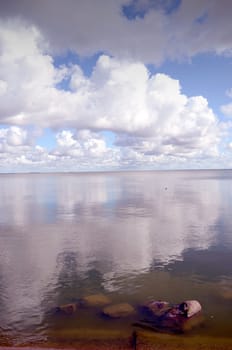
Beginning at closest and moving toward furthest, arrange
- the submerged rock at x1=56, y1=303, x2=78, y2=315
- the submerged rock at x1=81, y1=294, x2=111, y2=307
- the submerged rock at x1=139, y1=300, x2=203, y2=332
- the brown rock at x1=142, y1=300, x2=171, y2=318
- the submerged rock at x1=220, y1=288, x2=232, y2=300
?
the submerged rock at x1=139, y1=300, x2=203, y2=332, the brown rock at x1=142, y1=300, x2=171, y2=318, the submerged rock at x1=56, y1=303, x2=78, y2=315, the submerged rock at x1=81, y1=294, x2=111, y2=307, the submerged rock at x1=220, y1=288, x2=232, y2=300

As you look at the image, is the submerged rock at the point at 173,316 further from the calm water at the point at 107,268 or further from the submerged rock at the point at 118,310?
the submerged rock at the point at 118,310

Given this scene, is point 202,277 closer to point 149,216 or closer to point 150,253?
point 150,253

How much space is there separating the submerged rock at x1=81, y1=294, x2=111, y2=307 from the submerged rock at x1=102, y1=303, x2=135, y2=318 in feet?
3.05

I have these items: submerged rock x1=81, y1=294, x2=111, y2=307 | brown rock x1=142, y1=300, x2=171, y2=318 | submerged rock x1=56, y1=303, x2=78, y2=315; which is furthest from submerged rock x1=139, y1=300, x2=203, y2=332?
submerged rock x1=56, y1=303, x2=78, y2=315

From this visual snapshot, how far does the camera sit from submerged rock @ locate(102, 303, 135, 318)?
19.5 m

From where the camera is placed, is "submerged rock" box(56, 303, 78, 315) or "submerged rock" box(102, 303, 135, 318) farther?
"submerged rock" box(56, 303, 78, 315)

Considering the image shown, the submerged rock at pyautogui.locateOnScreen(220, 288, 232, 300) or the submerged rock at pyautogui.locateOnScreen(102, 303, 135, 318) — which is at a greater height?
the submerged rock at pyautogui.locateOnScreen(102, 303, 135, 318)

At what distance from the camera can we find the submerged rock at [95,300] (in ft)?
69.2

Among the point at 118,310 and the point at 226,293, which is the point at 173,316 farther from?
the point at 226,293

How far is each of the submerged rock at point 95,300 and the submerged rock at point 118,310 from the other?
928 mm

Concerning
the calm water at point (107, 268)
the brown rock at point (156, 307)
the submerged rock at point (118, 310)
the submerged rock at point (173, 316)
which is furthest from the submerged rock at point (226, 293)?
the submerged rock at point (118, 310)

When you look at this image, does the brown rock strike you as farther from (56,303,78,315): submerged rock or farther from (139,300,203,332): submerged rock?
(56,303,78,315): submerged rock

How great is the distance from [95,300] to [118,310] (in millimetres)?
2275

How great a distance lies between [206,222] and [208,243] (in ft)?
44.4
